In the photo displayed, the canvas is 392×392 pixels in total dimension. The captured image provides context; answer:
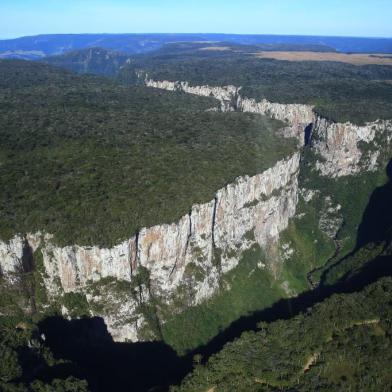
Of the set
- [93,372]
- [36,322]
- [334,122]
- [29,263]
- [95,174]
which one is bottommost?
[93,372]

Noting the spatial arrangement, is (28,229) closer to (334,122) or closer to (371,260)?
(371,260)

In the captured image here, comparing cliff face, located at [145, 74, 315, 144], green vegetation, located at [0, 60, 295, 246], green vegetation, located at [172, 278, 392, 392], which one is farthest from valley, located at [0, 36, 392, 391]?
cliff face, located at [145, 74, 315, 144]

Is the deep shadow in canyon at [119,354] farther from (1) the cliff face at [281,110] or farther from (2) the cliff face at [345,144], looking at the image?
(1) the cliff face at [281,110]

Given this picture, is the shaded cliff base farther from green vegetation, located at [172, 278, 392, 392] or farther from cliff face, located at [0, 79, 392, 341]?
cliff face, located at [0, 79, 392, 341]

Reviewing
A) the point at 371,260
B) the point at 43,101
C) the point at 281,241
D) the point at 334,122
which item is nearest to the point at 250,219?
the point at 281,241

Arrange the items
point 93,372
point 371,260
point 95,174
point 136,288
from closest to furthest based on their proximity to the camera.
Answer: point 93,372
point 136,288
point 95,174
point 371,260

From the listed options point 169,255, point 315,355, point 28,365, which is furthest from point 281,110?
point 28,365

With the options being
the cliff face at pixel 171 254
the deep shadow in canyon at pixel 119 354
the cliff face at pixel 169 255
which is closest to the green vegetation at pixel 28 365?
the deep shadow in canyon at pixel 119 354

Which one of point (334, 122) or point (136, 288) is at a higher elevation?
point (334, 122)
